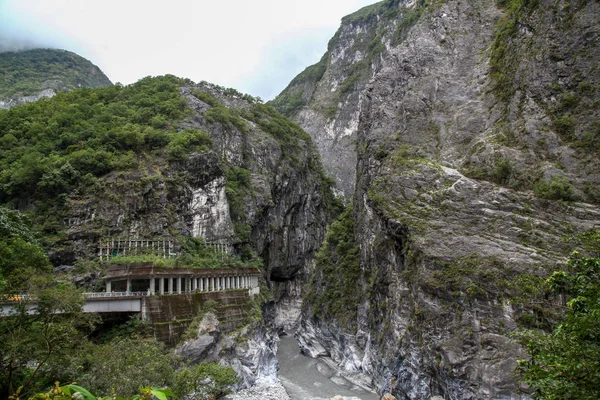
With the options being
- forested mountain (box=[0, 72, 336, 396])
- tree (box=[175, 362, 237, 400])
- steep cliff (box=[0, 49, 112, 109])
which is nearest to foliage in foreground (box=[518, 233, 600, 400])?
forested mountain (box=[0, 72, 336, 396])

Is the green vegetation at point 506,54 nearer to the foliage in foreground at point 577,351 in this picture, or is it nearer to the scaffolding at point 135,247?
the foliage in foreground at point 577,351

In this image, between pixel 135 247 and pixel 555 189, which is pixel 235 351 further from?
pixel 555 189

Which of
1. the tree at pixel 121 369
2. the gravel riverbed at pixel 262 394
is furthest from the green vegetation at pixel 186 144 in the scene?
the tree at pixel 121 369

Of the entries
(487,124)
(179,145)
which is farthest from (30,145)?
(487,124)

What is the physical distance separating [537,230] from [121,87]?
52.0 metres

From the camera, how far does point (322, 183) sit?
75.5 m

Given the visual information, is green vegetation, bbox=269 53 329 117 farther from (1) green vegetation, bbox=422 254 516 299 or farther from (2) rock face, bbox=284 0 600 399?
(1) green vegetation, bbox=422 254 516 299

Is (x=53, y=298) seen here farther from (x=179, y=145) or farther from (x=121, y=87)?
(x=121, y=87)

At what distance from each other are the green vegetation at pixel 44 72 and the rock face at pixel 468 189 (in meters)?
69.4

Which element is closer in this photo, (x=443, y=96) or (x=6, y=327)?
(x=6, y=327)

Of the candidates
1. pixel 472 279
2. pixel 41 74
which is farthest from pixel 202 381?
pixel 41 74

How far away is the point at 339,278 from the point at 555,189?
23.9 metres

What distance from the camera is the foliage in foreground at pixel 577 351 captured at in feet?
25.6

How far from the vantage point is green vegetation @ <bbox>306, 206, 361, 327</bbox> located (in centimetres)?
4256
